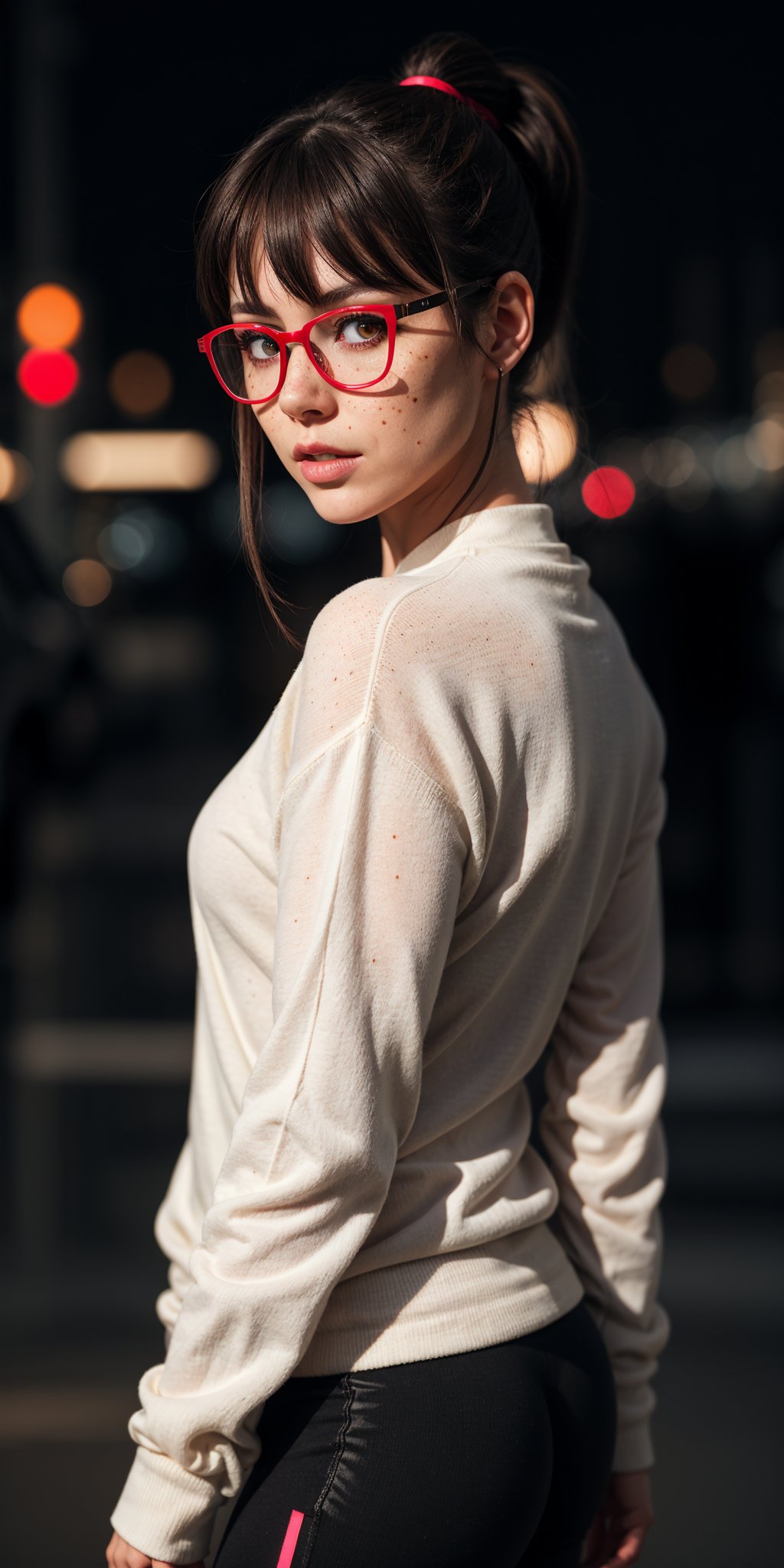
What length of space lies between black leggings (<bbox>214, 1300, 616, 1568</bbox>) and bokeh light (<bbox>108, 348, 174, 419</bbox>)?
15.6 metres

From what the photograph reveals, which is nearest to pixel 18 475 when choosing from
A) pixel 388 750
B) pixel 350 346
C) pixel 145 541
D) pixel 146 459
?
pixel 145 541

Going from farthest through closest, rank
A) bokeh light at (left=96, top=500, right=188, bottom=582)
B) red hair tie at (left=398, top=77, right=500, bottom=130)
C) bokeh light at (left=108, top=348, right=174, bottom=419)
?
bokeh light at (left=108, top=348, right=174, bottom=419) < bokeh light at (left=96, top=500, right=188, bottom=582) < red hair tie at (left=398, top=77, right=500, bottom=130)

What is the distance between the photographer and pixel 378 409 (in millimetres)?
1095

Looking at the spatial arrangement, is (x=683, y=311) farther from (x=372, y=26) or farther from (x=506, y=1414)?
(x=506, y=1414)

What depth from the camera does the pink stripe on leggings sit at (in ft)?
3.26

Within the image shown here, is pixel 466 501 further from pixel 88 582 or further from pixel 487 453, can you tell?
pixel 88 582

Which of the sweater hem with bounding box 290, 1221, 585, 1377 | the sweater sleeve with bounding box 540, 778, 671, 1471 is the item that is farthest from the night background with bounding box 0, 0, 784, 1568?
the sweater hem with bounding box 290, 1221, 585, 1377

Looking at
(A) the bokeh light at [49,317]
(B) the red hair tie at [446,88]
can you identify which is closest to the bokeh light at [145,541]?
(A) the bokeh light at [49,317]

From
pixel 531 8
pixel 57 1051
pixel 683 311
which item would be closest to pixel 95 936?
pixel 57 1051

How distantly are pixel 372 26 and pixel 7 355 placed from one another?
14.6 ft

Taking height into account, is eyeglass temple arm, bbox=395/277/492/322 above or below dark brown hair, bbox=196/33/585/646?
below

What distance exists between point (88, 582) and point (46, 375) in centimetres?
272

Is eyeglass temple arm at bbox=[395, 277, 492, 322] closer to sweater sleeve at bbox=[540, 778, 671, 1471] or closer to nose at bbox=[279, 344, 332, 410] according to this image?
nose at bbox=[279, 344, 332, 410]

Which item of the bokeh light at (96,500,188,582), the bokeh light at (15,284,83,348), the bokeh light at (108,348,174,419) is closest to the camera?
the bokeh light at (15,284,83,348)
